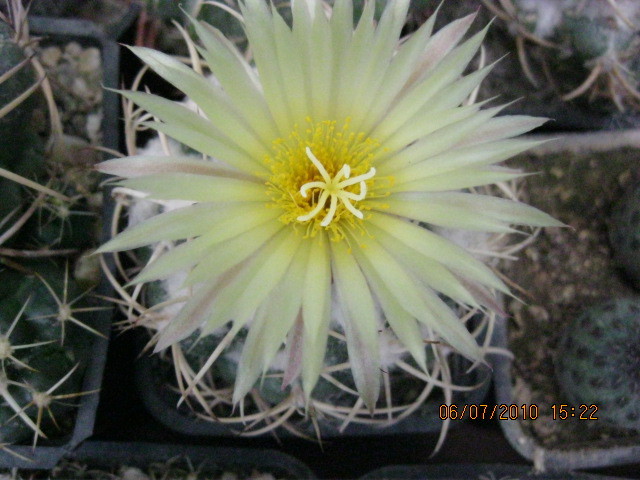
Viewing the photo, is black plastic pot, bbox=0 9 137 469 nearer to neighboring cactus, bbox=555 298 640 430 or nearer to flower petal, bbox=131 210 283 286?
flower petal, bbox=131 210 283 286

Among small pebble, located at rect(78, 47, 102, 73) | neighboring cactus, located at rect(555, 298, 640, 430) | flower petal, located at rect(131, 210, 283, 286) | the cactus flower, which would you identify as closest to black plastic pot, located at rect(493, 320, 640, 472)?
neighboring cactus, located at rect(555, 298, 640, 430)

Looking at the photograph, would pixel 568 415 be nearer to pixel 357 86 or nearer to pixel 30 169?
pixel 357 86

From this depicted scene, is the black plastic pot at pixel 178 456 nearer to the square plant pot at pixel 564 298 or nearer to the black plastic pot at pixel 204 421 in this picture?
the black plastic pot at pixel 204 421

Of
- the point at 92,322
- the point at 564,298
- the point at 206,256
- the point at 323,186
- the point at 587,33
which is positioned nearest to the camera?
the point at 206,256

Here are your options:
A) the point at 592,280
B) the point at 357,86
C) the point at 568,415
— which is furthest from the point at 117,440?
the point at 592,280
